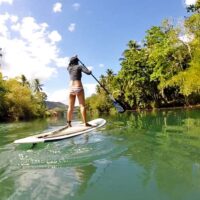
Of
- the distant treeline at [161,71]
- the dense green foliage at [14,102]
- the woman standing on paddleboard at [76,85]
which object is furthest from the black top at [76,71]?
the dense green foliage at [14,102]

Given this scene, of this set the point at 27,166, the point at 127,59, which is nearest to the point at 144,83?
the point at 127,59

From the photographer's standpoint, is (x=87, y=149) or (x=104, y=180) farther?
(x=87, y=149)

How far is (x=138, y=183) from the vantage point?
470 cm

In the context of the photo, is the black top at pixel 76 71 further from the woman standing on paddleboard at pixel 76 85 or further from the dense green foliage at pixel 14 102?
the dense green foliage at pixel 14 102

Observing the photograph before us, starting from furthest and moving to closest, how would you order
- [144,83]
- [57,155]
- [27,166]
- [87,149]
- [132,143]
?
1. [144,83]
2. [132,143]
3. [87,149]
4. [57,155]
5. [27,166]

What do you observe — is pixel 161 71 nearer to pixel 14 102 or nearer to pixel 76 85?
pixel 14 102

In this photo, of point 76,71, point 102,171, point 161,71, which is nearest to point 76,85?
point 76,71

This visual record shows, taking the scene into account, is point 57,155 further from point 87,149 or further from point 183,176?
point 183,176

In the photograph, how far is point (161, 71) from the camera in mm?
48844

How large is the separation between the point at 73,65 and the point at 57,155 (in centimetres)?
407

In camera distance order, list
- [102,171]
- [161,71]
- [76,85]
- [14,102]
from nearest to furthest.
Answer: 1. [102,171]
2. [76,85]
3. [161,71]
4. [14,102]

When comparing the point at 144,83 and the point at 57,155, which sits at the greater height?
the point at 144,83

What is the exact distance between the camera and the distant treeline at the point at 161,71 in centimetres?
3681

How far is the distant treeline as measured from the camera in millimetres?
36806
